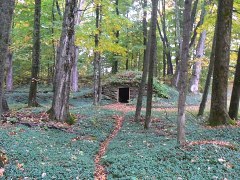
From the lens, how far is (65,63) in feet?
35.0

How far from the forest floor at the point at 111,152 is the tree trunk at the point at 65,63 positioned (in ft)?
1.97

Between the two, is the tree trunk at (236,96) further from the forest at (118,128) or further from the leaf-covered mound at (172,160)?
the leaf-covered mound at (172,160)

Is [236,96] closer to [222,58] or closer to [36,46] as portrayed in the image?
[222,58]

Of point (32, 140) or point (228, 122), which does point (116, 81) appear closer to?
point (228, 122)

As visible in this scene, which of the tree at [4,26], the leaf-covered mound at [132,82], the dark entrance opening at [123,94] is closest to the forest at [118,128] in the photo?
the tree at [4,26]

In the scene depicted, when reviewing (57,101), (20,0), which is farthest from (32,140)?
(20,0)

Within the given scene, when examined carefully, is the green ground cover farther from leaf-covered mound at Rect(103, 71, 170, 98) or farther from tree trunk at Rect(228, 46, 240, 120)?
leaf-covered mound at Rect(103, 71, 170, 98)

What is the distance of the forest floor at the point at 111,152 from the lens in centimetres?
580

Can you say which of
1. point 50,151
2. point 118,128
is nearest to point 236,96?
point 118,128

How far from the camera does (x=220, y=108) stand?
1045cm

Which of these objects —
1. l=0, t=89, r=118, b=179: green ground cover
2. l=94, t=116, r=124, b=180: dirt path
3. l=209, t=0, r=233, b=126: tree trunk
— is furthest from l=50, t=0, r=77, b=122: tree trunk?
l=209, t=0, r=233, b=126: tree trunk

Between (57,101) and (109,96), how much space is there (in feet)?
42.2

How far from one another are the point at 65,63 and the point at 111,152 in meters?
4.41

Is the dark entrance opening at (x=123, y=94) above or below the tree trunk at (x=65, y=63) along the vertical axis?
below
